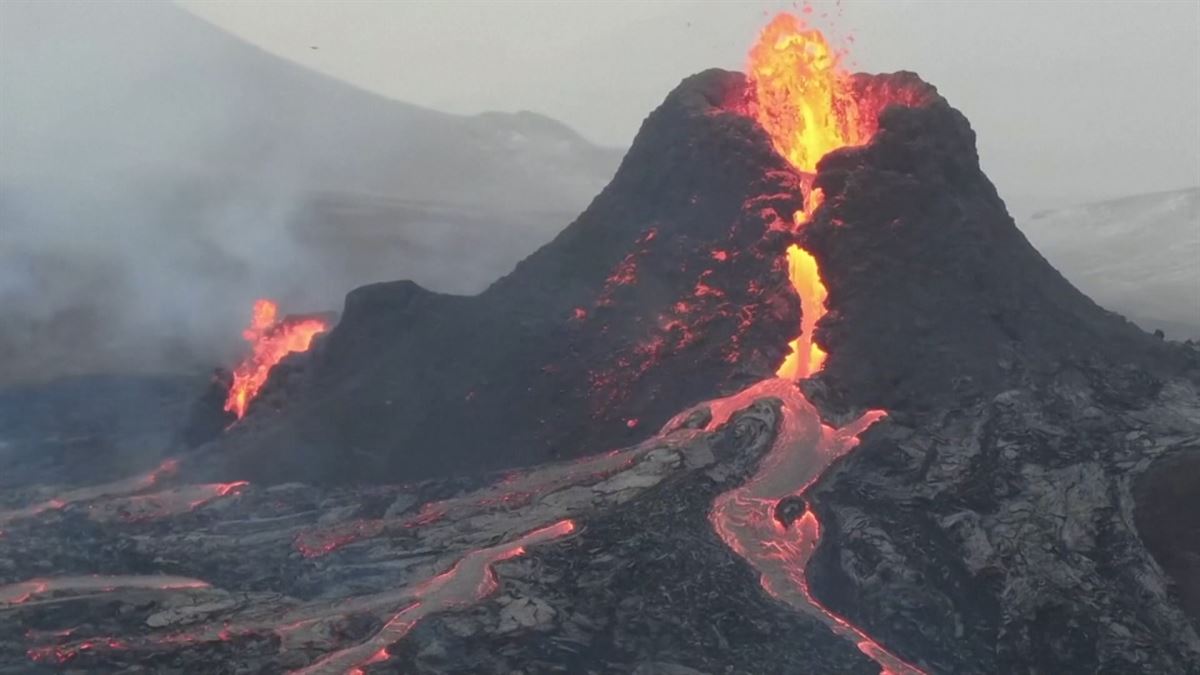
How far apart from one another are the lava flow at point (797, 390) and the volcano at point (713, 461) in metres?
0.08

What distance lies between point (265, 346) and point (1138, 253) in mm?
97947

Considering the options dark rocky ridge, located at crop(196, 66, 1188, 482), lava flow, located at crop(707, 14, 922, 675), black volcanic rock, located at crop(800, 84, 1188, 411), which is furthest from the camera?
dark rocky ridge, located at crop(196, 66, 1188, 482)

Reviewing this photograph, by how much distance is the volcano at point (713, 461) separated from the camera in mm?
22422

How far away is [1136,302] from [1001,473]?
73.5 metres

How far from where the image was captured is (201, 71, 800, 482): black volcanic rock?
31.0 m

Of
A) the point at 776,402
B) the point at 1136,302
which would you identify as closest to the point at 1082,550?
the point at 776,402

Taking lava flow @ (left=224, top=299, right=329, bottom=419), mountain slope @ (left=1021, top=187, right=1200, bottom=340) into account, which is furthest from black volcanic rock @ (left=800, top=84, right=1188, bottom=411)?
mountain slope @ (left=1021, top=187, right=1200, bottom=340)

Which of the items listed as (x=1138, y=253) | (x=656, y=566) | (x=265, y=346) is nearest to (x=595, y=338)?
(x=656, y=566)

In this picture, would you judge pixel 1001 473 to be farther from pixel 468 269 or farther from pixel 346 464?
pixel 468 269

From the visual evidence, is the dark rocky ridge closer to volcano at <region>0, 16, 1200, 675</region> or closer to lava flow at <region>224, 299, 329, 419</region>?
volcano at <region>0, 16, 1200, 675</region>

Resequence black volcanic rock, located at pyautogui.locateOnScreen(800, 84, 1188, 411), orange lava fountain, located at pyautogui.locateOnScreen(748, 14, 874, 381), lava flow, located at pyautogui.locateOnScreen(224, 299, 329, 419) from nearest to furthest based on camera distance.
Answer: black volcanic rock, located at pyautogui.locateOnScreen(800, 84, 1188, 411)
orange lava fountain, located at pyautogui.locateOnScreen(748, 14, 874, 381)
lava flow, located at pyautogui.locateOnScreen(224, 299, 329, 419)

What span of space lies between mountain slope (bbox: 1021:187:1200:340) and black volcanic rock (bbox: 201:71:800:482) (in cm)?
5323

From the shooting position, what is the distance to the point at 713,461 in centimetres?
2775

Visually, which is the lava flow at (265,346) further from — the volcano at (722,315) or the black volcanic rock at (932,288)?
the black volcanic rock at (932,288)
